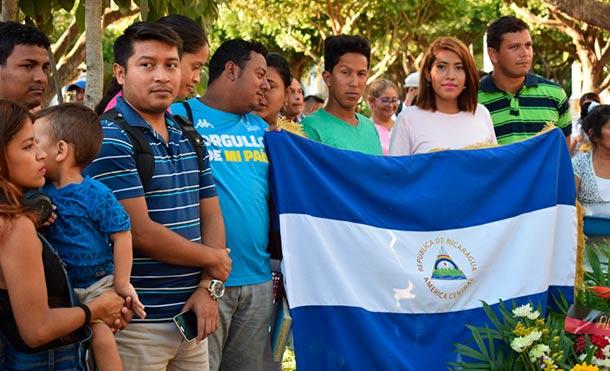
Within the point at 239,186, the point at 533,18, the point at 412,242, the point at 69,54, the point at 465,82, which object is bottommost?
the point at 412,242

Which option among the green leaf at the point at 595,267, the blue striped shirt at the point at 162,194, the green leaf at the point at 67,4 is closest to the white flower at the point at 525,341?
the green leaf at the point at 595,267

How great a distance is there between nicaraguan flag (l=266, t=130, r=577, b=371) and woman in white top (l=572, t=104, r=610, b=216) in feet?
3.37

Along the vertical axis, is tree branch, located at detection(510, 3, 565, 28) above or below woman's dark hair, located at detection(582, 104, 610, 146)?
above

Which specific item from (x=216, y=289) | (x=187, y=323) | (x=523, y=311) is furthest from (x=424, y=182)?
(x=187, y=323)

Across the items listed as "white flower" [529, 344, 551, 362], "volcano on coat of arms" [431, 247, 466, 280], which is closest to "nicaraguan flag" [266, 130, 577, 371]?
"volcano on coat of arms" [431, 247, 466, 280]

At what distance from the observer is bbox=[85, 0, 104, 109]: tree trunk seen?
5.09 meters

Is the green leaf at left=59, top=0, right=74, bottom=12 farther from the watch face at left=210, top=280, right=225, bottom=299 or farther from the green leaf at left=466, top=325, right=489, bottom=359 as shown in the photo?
the green leaf at left=466, top=325, right=489, bottom=359

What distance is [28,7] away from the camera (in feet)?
18.5

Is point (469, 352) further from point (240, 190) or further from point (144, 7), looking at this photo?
point (144, 7)

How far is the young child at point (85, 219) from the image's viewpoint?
128 inches

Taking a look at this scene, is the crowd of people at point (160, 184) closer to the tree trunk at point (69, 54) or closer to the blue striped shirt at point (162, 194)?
the blue striped shirt at point (162, 194)

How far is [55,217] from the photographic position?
3.21 m

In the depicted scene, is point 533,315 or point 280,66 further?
point 280,66

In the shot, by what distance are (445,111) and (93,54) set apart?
192 cm
